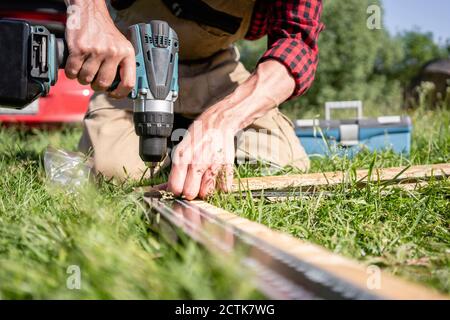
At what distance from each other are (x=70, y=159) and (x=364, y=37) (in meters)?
19.0

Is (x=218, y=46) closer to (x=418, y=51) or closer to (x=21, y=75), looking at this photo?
(x=21, y=75)

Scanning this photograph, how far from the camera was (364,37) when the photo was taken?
19641 mm

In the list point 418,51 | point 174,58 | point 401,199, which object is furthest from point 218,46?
point 418,51

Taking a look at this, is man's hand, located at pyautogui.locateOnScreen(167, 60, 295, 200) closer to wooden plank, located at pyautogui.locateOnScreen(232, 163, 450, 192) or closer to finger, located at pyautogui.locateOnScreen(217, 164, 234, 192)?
finger, located at pyautogui.locateOnScreen(217, 164, 234, 192)

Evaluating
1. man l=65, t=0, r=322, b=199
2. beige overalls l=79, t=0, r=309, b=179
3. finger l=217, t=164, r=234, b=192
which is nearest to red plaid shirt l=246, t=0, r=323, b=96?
man l=65, t=0, r=322, b=199

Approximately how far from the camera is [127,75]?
175 centimetres

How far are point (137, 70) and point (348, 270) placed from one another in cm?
118

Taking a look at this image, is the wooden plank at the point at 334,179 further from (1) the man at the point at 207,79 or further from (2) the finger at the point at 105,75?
(2) the finger at the point at 105,75

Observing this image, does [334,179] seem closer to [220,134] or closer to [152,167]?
[220,134]

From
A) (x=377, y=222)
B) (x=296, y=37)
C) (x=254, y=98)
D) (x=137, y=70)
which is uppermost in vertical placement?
(x=296, y=37)

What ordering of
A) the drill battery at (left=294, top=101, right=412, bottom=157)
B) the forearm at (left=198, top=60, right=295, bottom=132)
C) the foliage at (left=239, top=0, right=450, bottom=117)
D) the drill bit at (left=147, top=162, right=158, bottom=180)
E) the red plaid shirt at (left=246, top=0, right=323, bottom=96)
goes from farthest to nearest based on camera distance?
the foliage at (left=239, top=0, right=450, bottom=117)
the drill battery at (left=294, top=101, right=412, bottom=157)
the red plaid shirt at (left=246, top=0, right=323, bottom=96)
the drill bit at (left=147, top=162, right=158, bottom=180)
the forearm at (left=198, top=60, right=295, bottom=132)

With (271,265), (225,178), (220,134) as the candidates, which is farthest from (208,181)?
(271,265)

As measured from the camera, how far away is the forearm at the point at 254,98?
1.90 m

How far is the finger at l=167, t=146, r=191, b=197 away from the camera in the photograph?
169 cm
